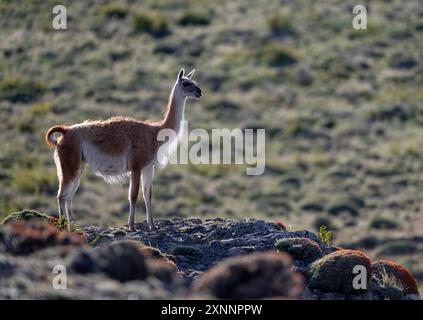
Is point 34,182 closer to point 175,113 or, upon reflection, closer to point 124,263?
point 175,113

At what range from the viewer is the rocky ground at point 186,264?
11.3m

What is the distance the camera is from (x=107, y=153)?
17.7 meters

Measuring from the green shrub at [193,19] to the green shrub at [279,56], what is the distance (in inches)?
200

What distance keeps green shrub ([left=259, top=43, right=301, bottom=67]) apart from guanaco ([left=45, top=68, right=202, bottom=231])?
101 feet

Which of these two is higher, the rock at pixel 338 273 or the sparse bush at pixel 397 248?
the rock at pixel 338 273

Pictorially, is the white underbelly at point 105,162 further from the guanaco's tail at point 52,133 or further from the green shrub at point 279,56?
the green shrub at point 279,56

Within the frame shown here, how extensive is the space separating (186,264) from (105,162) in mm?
2757

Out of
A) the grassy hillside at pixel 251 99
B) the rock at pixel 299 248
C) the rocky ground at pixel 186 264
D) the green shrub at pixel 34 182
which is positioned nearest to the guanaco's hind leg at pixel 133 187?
the rocky ground at pixel 186 264

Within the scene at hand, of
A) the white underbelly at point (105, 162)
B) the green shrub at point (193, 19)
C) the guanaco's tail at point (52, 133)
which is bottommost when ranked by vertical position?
the white underbelly at point (105, 162)

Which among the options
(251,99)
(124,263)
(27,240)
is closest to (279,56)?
(251,99)

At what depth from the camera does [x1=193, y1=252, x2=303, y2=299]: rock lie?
11.1 meters

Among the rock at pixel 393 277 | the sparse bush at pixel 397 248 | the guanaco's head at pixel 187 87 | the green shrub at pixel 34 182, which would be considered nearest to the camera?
the rock at pixel 393 277

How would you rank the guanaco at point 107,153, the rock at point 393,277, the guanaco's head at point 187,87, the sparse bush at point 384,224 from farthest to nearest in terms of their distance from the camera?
the sparse bush at point 384,224
the guanaco's head at point 187,87
the guanaco at point 107,153
the rock at point 393,277

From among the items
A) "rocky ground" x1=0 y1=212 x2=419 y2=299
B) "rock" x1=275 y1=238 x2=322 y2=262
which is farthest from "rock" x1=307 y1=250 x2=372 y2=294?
"rock" x1=275 y1=238 x2=322 y2=262
